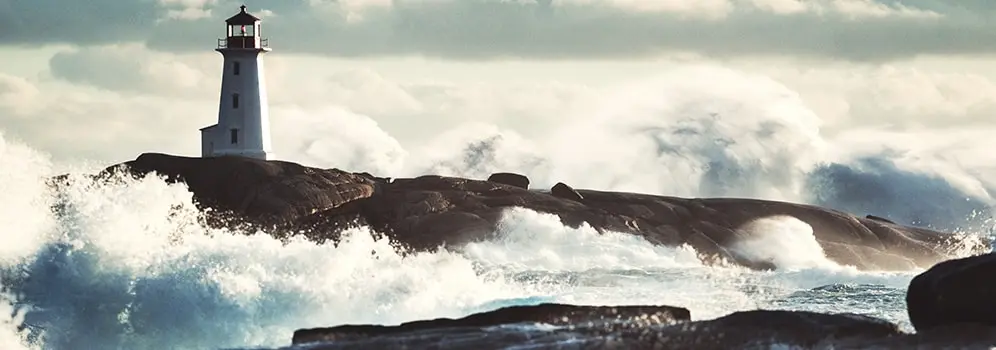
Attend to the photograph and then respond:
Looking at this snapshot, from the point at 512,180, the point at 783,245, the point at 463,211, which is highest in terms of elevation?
the point at 512,180

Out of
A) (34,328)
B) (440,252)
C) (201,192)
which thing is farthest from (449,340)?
(201,192)

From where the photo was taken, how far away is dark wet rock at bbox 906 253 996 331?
13.9 metres

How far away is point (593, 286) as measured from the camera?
31.0 m

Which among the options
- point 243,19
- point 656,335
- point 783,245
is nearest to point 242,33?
point 243,19

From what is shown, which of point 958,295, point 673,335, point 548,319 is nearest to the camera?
point 673,335

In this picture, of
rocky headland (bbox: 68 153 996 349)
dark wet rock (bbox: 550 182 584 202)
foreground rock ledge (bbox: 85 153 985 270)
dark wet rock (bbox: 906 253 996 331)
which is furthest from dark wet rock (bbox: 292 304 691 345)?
dark wet rock (bbox: 550 182 584 202)

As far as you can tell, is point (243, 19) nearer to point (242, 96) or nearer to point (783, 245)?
point (242, 96)

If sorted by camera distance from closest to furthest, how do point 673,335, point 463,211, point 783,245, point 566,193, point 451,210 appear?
point 673,335
point 451,210
point 463,211
point 783,245
point 566,193

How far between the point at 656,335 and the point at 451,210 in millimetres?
22249

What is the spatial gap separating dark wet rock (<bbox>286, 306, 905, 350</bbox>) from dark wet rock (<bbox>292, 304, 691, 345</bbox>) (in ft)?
0.16

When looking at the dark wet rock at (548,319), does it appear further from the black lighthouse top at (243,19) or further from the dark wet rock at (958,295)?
the black lighthouse top at (243,19)

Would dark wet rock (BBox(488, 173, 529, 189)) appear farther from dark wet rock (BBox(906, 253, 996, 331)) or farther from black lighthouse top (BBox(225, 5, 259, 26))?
dark wet rock (BBox(906, 253, 996, 331))

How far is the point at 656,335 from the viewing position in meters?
13.3

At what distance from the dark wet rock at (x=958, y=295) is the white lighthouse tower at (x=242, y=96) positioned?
88.3 ft
